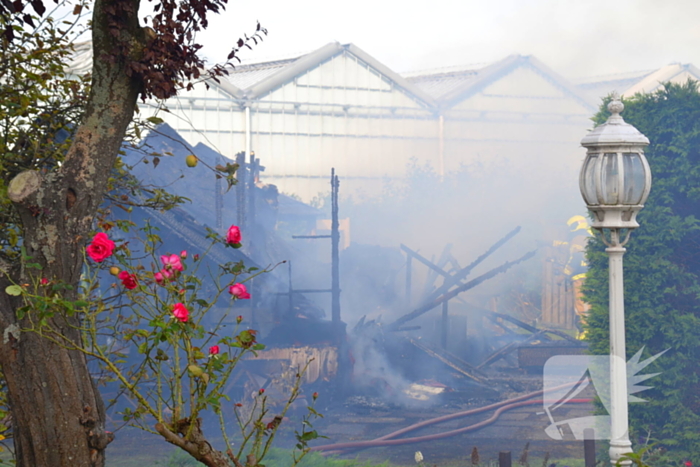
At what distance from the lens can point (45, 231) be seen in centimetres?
321

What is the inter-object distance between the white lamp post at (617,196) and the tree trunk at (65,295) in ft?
8.59

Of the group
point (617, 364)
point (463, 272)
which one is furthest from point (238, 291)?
point (463, 272)

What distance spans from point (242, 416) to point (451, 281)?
708 centimetres

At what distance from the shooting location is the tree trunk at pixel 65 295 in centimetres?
316

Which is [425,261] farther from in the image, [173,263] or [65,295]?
[173,263]

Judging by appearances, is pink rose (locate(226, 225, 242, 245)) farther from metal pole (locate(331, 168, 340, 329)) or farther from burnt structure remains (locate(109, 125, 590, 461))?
metal pole (locate(331, 168, 340, 329))

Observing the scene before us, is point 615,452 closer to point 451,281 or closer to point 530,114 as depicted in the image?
point 451,281

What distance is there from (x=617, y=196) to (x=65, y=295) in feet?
9.88

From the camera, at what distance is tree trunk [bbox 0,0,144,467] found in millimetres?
3162

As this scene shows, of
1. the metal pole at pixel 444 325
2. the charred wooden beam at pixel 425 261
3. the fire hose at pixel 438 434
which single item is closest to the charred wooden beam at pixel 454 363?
the metal pole at pixel 444 325

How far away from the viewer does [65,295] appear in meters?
3.27

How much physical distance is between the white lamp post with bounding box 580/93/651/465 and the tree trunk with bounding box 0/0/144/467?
8.59 ft

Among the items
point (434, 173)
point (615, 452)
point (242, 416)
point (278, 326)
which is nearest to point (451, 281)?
point (278, 326)

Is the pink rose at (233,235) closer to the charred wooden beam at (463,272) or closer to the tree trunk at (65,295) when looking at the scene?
the tree trunk at (65,295)
